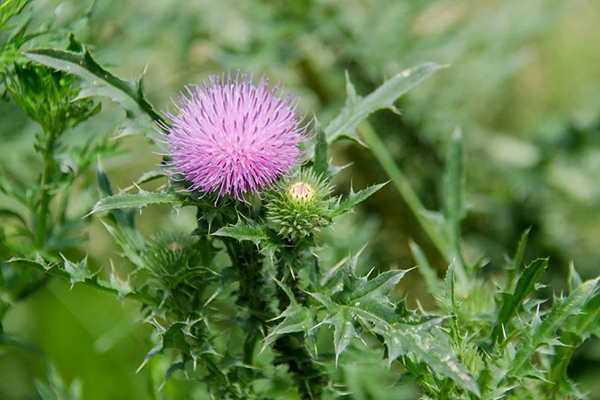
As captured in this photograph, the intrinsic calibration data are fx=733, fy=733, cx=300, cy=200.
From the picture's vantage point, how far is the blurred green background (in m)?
3.67

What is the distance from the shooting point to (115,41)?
3.60 meters

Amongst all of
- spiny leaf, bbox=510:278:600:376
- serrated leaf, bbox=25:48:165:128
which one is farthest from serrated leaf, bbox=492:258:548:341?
serrated leaf, bbox=25:48:165:128

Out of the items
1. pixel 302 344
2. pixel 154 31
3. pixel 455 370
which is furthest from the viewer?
pixel 154 31

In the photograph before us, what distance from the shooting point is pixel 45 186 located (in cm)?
240

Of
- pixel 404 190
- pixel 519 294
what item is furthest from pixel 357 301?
pixel 404 190

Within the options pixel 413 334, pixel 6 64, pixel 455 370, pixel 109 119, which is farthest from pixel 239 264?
pixel 109 119

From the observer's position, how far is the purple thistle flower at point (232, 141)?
76.3 inches

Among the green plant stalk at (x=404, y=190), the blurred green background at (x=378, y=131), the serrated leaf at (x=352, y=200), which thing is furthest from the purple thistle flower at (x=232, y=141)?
the blurred green background at (x=378, y=131)

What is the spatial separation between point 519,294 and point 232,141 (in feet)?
3.13

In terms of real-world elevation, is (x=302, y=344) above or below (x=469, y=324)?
above

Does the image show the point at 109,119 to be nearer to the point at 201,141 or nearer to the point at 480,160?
the point at 201,141

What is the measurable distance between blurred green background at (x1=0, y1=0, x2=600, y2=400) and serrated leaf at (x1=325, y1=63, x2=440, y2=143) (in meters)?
1.19

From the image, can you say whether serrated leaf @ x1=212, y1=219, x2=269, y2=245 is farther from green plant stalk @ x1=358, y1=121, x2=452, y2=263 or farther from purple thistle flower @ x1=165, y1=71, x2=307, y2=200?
green plant stalk @ x1=358, y1=121, x2=452, y2=263

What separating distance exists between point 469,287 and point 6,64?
171 cm
